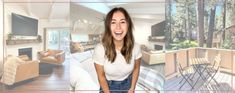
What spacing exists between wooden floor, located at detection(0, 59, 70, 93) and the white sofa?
738 mm

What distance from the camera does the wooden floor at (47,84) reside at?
2615mm

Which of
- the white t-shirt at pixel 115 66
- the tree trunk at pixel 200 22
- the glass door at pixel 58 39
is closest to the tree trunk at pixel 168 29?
the tree trunk at pixel 200 22

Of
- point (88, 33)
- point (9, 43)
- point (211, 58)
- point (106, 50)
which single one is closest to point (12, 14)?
point (9, 43)

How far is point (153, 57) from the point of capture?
256 centimetres

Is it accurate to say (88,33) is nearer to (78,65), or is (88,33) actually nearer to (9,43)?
(78,65)

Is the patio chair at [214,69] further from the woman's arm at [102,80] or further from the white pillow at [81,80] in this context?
the woman's arm at [102,80]

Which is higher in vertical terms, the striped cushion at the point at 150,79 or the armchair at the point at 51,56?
the armchair at the point at 51,56

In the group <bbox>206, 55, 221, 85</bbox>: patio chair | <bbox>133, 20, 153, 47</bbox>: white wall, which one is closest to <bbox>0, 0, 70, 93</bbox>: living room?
<bbox>133, 20, 153, 47</bbox>: white wall

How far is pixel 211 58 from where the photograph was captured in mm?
2604

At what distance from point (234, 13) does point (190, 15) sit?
15.8 inches

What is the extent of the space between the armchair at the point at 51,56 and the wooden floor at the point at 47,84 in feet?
0.19

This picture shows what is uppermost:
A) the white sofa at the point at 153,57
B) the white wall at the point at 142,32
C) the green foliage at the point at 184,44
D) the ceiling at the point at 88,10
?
the ceiling at the point at 88,10

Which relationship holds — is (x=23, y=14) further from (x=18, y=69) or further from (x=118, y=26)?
(x=118, y=26)

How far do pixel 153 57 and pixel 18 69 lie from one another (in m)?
1.26
